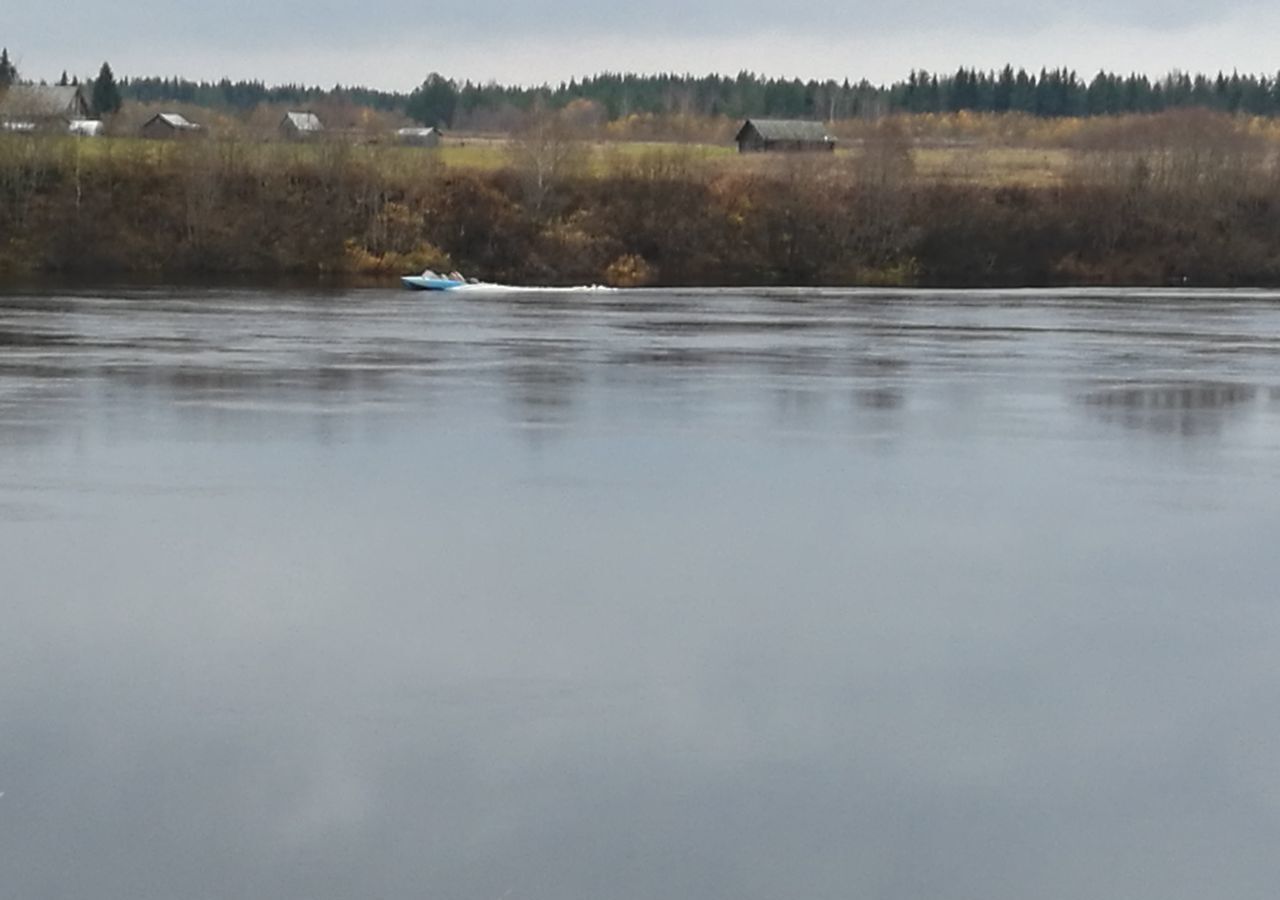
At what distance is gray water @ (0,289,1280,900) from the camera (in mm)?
8195

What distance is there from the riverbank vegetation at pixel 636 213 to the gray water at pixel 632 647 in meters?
40.9

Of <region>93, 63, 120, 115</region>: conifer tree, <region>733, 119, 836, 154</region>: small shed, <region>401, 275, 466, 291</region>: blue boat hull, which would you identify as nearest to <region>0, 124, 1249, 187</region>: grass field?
<region>733, 119, 836, 154</region>: small shed

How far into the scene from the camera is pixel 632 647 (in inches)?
448

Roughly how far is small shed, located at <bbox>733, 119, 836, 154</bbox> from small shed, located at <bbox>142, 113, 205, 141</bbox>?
3122cm

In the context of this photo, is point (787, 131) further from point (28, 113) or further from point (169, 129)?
point (28, 113)

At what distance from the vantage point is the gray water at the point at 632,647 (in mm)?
8195

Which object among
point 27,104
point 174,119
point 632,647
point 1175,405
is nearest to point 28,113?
point 27,104

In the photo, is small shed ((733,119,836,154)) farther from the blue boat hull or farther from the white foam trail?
the blue boat hull

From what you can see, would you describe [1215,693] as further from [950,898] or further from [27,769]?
[27,769]

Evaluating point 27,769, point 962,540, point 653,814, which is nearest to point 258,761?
point 27,769

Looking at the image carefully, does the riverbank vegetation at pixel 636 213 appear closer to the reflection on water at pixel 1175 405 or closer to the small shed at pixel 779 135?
the small shed at pixel 779 135

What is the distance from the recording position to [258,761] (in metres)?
9.17

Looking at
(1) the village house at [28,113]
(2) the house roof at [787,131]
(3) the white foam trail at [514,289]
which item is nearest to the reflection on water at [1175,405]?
(3) the white foam trail at [514,289]

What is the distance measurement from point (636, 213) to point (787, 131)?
36847 millimetres
